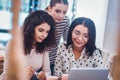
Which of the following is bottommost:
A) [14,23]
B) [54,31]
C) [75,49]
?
[75,49]

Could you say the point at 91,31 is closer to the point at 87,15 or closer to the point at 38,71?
the point at 87,15

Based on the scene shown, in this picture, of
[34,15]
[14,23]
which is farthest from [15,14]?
[34,15]

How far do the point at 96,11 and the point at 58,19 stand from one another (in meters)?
0.23

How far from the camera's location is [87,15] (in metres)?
1.40

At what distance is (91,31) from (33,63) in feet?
1.28

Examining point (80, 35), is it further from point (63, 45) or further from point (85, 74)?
point (85, 74)

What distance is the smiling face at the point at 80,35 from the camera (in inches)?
56.3

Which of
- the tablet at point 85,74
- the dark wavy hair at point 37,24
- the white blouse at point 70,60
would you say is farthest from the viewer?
the white blouse at point 70,60

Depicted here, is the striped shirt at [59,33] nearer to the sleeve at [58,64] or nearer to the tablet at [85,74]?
the sleeve at [58,64]

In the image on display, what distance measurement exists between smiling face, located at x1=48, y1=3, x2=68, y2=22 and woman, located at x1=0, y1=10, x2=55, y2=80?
0.03 m

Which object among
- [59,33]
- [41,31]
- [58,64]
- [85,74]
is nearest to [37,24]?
[41,31]

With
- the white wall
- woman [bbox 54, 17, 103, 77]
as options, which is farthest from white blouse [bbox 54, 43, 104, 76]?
the white wall

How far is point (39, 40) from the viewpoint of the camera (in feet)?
4.46

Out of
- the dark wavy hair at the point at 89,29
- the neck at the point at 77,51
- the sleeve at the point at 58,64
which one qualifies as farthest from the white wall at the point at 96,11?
the sleeve at the point at 58,64
